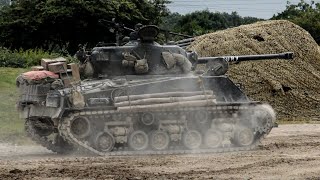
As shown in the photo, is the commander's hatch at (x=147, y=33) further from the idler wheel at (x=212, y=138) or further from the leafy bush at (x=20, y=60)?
the leafy bush at (x=20, y=60)

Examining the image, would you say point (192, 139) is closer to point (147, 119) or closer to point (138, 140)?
point (147, 119)

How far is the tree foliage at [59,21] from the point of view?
45.0 m

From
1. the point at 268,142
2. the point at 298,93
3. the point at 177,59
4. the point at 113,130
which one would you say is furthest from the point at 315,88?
the point at 113,130

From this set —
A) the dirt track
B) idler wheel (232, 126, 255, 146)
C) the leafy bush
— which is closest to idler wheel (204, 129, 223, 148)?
idler wheel (232, 126, 255, 146)

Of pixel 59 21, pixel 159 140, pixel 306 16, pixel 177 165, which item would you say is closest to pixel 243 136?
pixel 159 140

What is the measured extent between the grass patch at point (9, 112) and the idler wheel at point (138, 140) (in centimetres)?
481

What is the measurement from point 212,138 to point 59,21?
28.3 m

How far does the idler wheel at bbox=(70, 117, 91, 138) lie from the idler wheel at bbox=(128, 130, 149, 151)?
1094 millimetres

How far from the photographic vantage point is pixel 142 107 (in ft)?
59.1

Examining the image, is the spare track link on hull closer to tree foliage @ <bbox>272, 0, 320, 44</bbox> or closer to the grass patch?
the grass patch

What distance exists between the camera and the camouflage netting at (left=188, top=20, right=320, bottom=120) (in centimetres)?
3162

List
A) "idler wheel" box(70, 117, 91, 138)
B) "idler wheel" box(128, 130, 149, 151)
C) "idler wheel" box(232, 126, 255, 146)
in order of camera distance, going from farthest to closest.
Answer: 1. "idler wheel" box(232, 126, 255, 146)
2. "idler wheel" box(128, 130, 149, 151)
3. "idler wheel" box(70, 117, 91, 138)

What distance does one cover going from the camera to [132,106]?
58.9ft

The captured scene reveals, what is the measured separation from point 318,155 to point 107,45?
21.7 feet
